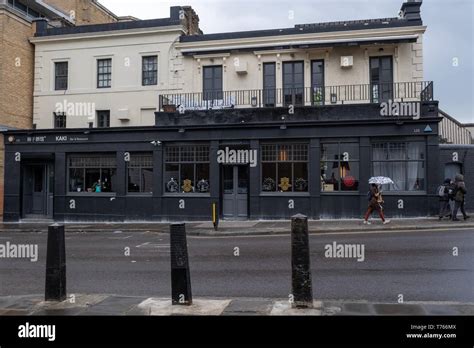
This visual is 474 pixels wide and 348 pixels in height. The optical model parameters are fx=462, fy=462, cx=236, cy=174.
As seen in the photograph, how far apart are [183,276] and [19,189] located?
19.9m

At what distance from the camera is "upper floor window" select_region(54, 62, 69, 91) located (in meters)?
25.1

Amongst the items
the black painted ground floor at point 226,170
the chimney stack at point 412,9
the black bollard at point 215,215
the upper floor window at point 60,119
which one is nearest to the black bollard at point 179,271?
the black bollard at point 215,215

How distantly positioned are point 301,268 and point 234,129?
603 inches

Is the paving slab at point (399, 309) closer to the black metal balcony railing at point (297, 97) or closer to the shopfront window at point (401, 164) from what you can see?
the shopfront window at point (401, 164)

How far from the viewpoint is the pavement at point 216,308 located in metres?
5.83

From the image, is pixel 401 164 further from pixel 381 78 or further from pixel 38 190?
pixel 38 190

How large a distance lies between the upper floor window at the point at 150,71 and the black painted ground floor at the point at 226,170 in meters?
3.22

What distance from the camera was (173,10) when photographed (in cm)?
2386

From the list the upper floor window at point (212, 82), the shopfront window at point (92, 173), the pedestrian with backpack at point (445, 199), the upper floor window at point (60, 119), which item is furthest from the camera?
the upper floor window at point (60, 119)

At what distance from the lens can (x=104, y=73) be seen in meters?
24.5

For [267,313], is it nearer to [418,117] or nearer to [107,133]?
[418,117]

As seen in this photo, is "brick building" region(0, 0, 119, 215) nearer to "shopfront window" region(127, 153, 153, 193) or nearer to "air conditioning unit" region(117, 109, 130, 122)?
"air conditioning unit" region(117, 109, 130, 122)

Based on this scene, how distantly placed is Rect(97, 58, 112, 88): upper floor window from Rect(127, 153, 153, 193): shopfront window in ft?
15.6

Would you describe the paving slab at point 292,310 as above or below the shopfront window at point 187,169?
below
